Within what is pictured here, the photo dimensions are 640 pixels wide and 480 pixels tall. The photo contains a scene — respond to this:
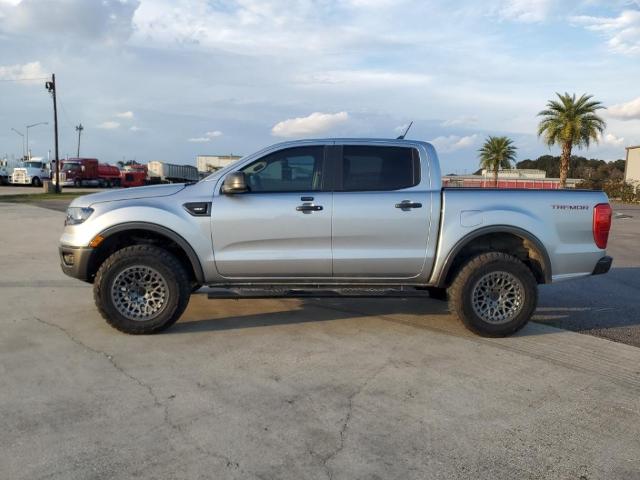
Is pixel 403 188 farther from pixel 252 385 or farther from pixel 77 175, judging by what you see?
pixel 77 175

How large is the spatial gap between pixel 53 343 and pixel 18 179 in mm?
47772

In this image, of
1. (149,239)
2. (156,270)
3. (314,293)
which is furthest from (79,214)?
(314,293)

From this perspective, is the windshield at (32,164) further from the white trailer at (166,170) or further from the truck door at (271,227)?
the truck door at (271,227)

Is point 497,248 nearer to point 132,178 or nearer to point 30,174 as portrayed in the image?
point 30,174

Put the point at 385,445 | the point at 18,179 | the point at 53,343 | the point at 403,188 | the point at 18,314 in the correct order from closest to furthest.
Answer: the point at 385,445, the point at 53,343, the point at 403,188, the point at 18,314, the point at 18,179

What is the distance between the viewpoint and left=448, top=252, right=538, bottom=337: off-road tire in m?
5.43

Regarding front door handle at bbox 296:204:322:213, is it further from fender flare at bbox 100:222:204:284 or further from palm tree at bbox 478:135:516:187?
palm tree at bbox 478:135:516:187

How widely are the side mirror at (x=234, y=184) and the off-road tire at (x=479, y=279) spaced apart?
2295 millimetres

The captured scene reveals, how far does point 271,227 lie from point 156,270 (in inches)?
46.3

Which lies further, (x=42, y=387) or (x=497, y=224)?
(x=497, y=224)

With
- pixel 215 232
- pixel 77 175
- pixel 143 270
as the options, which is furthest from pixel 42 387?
pixel 77 175

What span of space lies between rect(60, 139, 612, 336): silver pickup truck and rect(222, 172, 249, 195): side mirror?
0.05ft

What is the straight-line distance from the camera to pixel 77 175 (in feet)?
157

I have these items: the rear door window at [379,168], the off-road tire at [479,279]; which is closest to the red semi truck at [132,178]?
the rear door window at [379,168]
